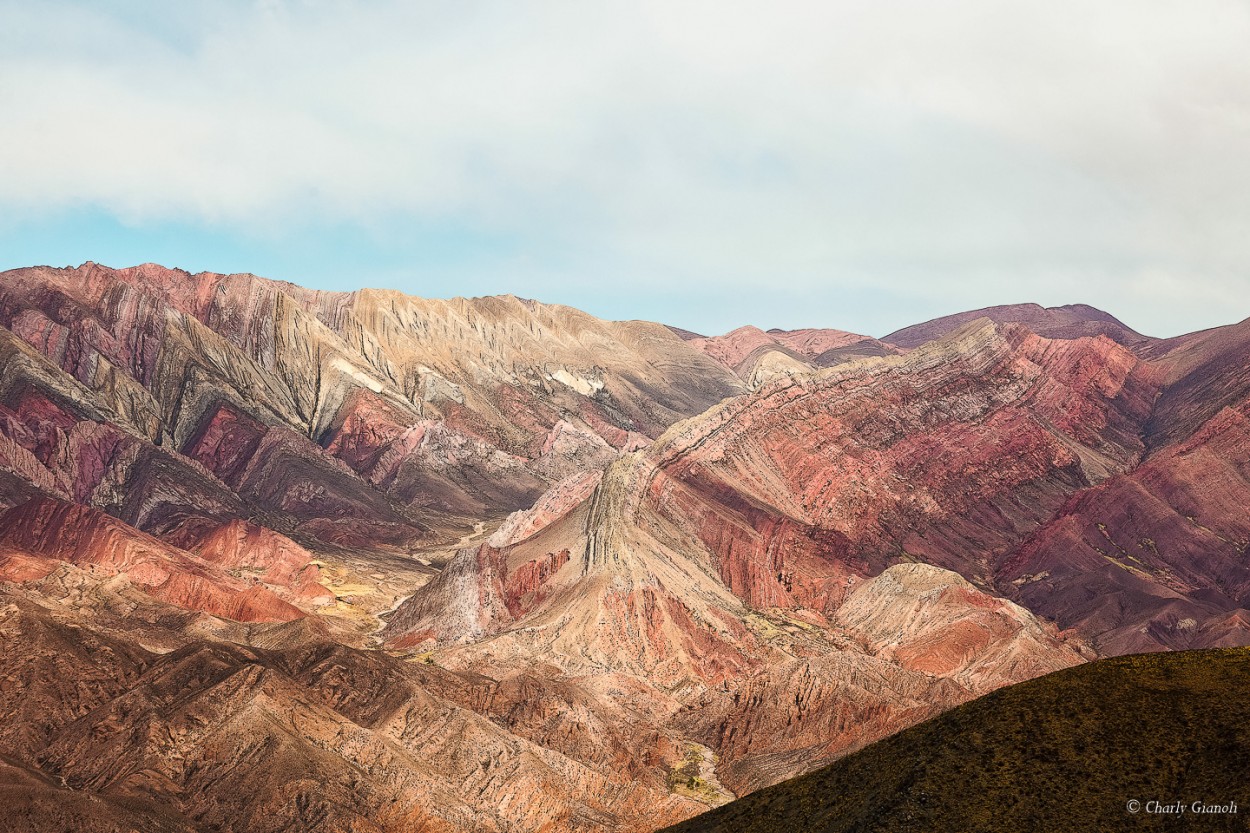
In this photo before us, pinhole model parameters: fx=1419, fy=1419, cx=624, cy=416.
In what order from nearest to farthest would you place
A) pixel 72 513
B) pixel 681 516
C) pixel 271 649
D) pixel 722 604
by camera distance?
pixel 271 649 < pixel 722 604 < pixel 681 516 < pixel 72 513

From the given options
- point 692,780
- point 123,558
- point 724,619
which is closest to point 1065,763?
point 692,780

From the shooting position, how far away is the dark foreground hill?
55.1 m

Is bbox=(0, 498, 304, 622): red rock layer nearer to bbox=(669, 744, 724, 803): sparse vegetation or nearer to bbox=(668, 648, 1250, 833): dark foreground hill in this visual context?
bbox=(669, 744, 724, 803): sparse vegetation

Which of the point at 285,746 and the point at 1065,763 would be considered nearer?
the point at 1065,763

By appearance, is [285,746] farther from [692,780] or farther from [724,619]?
[724,619]

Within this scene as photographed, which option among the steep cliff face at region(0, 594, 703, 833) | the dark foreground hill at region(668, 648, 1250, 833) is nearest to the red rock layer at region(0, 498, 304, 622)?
the steep cliff face at region(0, 594, 703, 833)

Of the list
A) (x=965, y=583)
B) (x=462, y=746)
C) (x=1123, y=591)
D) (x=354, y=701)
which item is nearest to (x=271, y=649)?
(x=354, y=701)

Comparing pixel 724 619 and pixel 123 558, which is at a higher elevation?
pixel 123 558

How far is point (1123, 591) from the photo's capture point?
19438 centimetres

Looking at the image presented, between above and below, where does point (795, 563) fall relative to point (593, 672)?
above

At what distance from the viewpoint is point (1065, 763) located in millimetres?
59562

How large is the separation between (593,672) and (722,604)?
990 inches

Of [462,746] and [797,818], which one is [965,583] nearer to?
[462,746]

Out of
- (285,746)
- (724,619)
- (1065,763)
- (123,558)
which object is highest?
(123,558)
